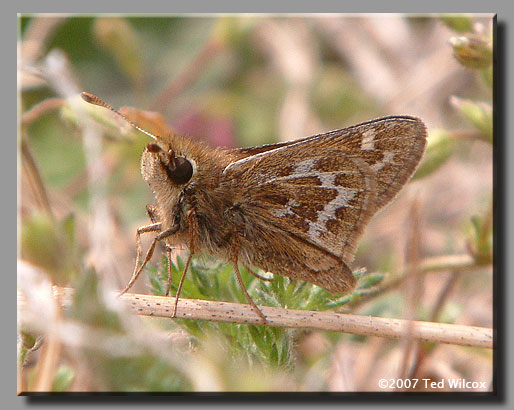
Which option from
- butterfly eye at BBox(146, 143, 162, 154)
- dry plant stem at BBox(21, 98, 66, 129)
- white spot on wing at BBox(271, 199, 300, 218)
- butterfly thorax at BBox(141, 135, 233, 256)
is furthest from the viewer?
dry plant stem at BBox(21, 98, 66, 129)

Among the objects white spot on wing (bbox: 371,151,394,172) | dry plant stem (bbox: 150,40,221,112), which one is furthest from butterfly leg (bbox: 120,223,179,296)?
dry plant stem (bbox: 150,40,221,112)

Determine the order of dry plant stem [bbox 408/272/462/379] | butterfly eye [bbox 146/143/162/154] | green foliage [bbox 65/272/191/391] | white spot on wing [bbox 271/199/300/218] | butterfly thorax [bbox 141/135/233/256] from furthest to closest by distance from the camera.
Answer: dry plant stem [bbox 408/272/462/379]
white spot on wing [bbox 271/199/300/218]
butterfly thorax [bbox 141/135/233/256]
butterfly eye [bbox 146/143/162/154]
green foliage [bbox 65/272/191/391]

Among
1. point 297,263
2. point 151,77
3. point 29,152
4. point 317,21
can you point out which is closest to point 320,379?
point 297,263

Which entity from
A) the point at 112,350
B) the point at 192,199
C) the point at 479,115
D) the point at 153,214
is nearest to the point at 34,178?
the point at 153,214

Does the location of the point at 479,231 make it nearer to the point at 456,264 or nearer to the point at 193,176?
the point at 456,264

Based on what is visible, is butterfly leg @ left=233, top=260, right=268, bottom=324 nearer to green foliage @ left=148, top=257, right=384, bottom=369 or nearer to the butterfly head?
green foliage @ left=148, top=257, right=384, bottom=369

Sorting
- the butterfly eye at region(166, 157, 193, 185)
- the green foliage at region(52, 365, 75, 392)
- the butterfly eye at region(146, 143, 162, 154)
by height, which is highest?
the butterfly eye at region(146, 143, 162, 154)

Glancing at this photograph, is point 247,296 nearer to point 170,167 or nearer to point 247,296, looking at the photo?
point 247,296

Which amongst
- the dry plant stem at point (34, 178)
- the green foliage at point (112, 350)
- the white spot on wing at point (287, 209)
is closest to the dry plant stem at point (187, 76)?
the dry plant stem at point (34, 178)
